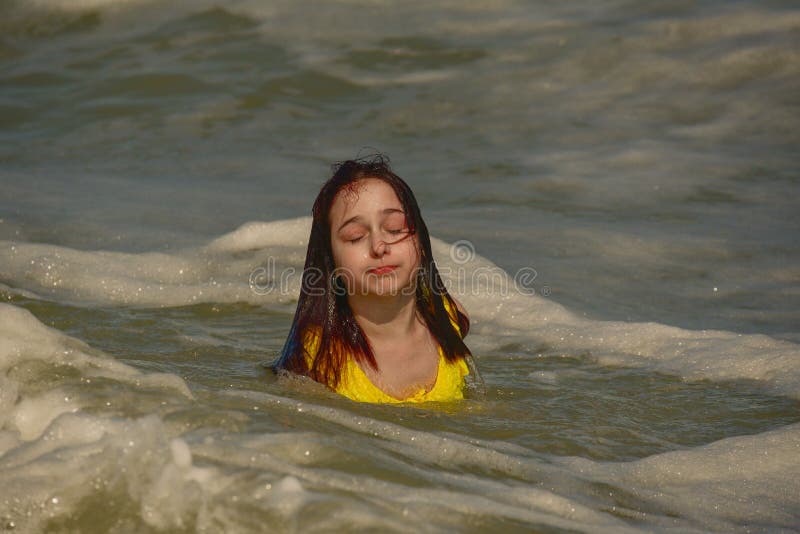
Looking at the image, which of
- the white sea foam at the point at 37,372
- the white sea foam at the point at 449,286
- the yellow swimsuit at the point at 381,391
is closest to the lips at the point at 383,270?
the yellow swimsuit at the point at 381,391

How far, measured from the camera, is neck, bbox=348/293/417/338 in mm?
4195

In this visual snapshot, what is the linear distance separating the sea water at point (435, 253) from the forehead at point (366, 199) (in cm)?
65

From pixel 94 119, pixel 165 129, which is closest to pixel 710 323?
pixel 165 129

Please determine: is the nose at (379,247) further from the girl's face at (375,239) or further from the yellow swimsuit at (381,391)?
the yellow swimsuit at (381,391)

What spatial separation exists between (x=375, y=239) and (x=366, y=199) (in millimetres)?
148

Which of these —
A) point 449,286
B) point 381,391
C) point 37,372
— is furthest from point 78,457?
point 449,286

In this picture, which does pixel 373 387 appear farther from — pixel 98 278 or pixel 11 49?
pixel 11 49

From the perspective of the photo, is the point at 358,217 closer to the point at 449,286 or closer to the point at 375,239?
the point at 375,239

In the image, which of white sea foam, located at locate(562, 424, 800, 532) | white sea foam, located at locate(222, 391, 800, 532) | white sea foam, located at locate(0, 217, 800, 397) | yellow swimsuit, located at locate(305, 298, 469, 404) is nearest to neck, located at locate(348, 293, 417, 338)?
yellow swimsuit, located at locate(305, 298, 469, 404)

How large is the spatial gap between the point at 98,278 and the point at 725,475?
3.35m

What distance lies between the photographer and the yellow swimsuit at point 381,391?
410 cm

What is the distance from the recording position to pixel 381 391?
4.15 m

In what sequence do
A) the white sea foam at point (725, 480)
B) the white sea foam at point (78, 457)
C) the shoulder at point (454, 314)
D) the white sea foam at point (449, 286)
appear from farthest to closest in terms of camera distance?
the white sea foam at point (449, 286)
the shoulder at point (454, 314)
the white sea foam at point (725, 480)
the white sea foam at point (78, 457)

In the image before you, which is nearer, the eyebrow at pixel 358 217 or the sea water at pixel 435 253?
the sea water at pixel 435 253
